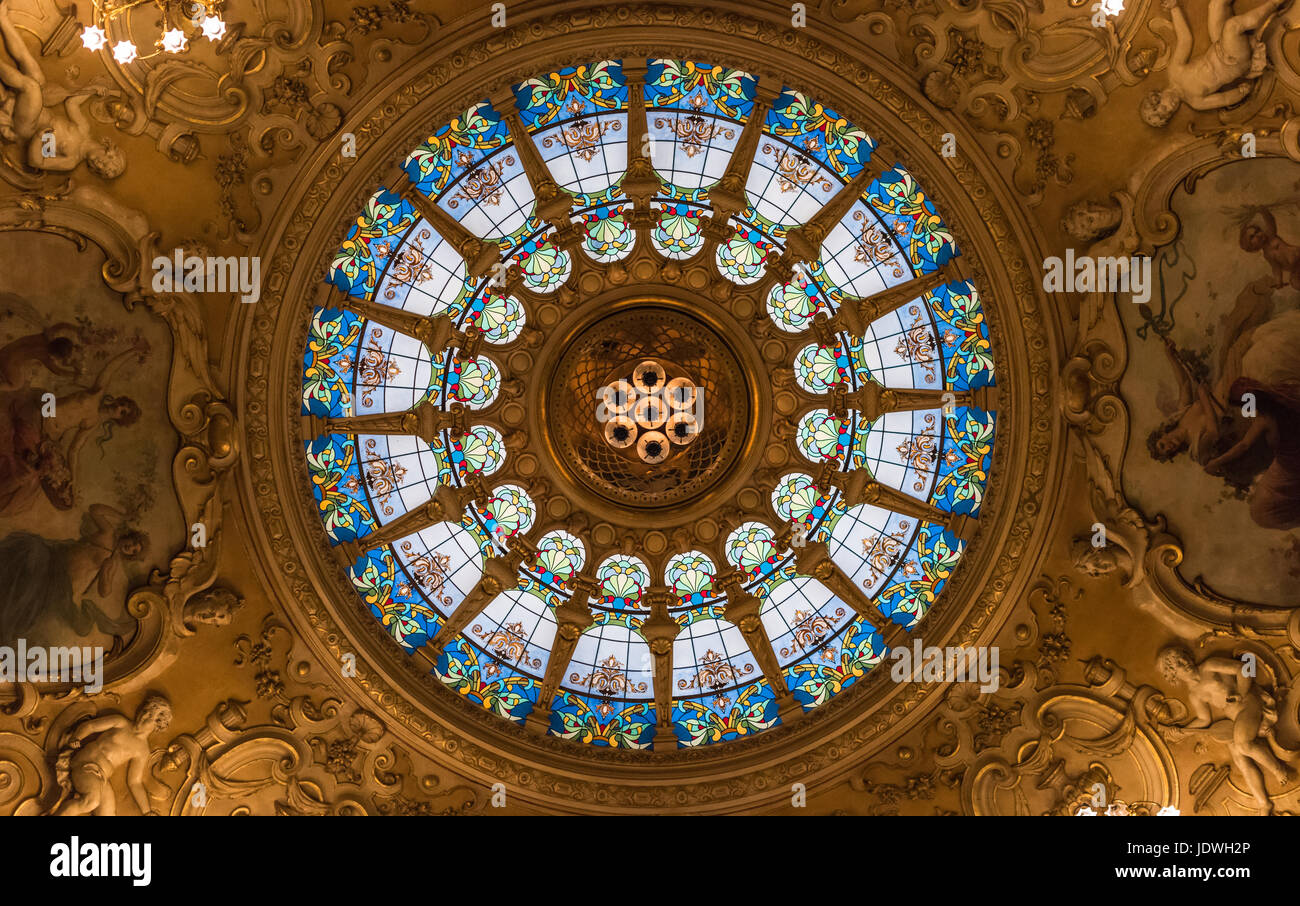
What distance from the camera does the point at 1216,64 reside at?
43.4ft

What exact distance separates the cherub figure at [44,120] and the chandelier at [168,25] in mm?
591

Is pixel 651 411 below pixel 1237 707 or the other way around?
the other way around

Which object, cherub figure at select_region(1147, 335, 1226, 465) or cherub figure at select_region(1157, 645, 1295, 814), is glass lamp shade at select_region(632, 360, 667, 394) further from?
cherub figure at select_region(1157, 645, 1295, 814)

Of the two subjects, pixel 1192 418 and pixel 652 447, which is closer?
pixel 1192 418

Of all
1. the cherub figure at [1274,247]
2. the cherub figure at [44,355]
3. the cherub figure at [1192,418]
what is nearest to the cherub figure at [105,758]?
the cherub figure at [44,355]

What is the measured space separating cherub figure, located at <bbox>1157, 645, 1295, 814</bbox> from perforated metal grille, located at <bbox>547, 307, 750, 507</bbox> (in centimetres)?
652

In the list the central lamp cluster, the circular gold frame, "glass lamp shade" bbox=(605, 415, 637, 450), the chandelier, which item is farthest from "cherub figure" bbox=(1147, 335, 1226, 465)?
Result: the chandelier

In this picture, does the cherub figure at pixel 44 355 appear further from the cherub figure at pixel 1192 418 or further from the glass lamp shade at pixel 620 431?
the cherub figure at pixel 1192 418

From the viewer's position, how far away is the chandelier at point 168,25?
13023 mm

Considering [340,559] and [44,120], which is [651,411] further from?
[44,120]

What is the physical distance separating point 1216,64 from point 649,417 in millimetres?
8415

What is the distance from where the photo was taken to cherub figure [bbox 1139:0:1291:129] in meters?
13.0

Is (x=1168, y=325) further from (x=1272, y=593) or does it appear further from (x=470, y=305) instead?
(x=470, y=305)

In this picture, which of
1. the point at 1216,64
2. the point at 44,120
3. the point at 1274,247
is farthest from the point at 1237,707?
the point at 44,120
